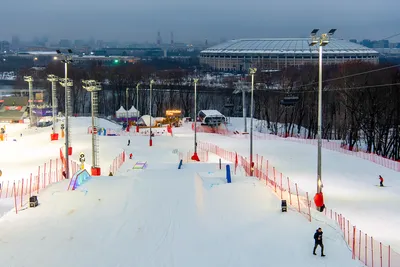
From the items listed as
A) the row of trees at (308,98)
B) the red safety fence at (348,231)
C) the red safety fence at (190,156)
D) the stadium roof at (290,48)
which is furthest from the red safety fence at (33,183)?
the stadium roof at (290,48)

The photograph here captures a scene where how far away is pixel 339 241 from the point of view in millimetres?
18297

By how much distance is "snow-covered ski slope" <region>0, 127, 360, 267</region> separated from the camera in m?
16.5

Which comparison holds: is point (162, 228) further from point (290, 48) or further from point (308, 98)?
point (290, 48)

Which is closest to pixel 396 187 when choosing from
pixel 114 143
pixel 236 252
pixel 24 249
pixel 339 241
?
pixel 339 241

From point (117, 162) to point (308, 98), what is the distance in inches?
1519

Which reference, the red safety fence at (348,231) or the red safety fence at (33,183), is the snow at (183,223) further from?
the red safety fence at (33,183)

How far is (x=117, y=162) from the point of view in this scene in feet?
123

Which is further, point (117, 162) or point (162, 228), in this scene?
point (117, 162)

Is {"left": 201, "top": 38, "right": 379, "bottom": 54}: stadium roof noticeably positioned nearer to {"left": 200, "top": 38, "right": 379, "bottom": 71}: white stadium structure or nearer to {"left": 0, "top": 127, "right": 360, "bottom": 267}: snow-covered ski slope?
{"left": 200, "top": 38, "right": 379, "bottom": 71}: white stadium structure

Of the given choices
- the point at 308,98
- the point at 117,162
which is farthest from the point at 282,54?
the point at 117,162

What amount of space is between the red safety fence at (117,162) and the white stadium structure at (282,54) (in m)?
113

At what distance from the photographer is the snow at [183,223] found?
16.6m

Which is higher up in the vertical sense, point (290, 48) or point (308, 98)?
point (290, 48)

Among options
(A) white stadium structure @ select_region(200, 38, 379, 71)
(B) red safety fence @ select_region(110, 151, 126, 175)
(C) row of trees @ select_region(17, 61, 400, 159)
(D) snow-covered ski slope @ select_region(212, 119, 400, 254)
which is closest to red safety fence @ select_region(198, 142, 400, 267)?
(D) snow-covered ski slope @ select_region(212, 119, 400, 254)
